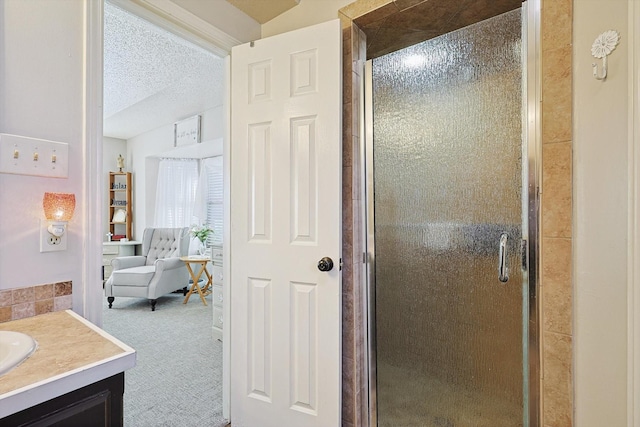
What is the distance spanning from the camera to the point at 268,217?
1.65m

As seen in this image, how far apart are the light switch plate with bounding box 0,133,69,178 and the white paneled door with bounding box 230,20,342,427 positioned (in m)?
0.76

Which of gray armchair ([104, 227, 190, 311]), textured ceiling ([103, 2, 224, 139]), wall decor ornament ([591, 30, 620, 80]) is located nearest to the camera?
wall decor ornament ([591, 30, 620, 80])

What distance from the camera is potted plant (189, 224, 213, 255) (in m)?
4.84

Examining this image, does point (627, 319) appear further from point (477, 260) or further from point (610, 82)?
point (610, 82)

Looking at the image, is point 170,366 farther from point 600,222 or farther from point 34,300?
point 600,222

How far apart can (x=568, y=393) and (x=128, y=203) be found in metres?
6.33

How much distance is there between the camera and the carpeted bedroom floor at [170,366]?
1901 mm

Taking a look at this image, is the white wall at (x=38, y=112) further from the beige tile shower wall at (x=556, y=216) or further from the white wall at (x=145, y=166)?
the white wall at (x=145, y=166)

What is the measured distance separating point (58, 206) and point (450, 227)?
1.52 meters

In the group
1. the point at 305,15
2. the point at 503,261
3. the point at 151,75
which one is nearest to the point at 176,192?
the point at 151,75

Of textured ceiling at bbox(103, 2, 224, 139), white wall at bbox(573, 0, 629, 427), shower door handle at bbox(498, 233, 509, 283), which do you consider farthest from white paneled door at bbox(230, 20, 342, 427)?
white wall at bbox(573, 0, 629, 427)

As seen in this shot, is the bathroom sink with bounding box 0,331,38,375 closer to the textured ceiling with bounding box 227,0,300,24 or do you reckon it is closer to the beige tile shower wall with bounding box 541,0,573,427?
the beige tile shower wall with bounding box 541,0,573,427

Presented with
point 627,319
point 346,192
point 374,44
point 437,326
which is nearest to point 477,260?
point 437,326

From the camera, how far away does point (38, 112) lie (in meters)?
1.11
